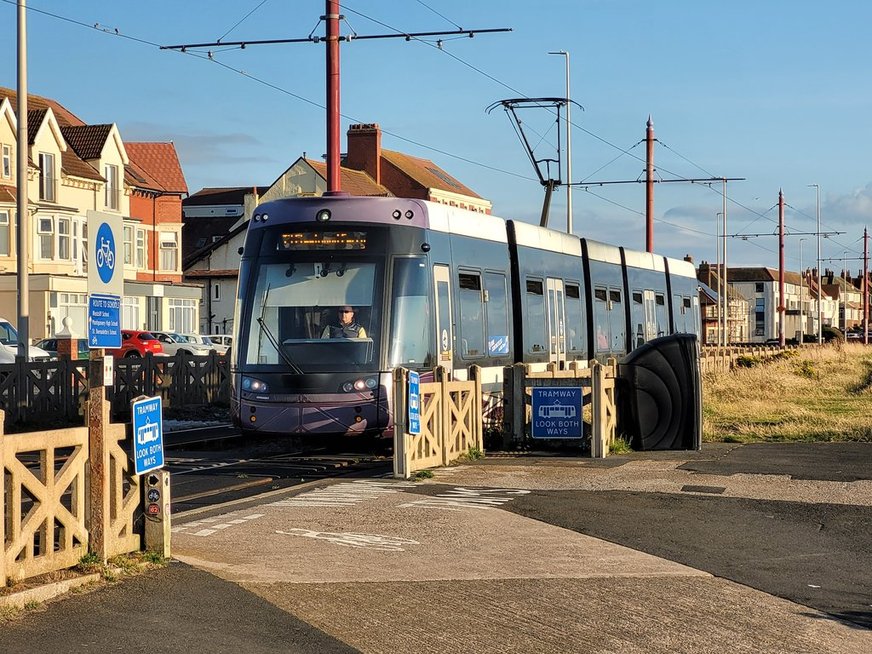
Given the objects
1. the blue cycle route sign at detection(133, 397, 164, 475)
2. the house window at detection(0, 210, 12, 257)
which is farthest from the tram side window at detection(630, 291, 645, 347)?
the house window at detection(0, 210, 12, 257)

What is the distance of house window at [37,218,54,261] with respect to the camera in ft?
191

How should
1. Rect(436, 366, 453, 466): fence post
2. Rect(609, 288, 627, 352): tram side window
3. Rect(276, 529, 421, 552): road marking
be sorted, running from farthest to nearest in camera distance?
Rect(609, 288, 627, 352): tram side window < Rect(436, 366, 453, 466): fence post < Rect(276, 529, 421, 552): road marking

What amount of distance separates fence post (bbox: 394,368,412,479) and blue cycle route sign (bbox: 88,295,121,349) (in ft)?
18.5

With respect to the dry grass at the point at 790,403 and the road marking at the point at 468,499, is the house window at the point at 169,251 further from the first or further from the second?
the road marking at the point at 468,499

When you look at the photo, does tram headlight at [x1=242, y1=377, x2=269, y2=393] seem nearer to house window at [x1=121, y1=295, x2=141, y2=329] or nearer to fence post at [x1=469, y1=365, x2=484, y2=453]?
fence post at [x1=469, y1=365, x2=484, y2=453]

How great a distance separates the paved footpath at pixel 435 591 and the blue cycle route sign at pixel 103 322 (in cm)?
167

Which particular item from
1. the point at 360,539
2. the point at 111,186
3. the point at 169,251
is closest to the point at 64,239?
the point at 111,186

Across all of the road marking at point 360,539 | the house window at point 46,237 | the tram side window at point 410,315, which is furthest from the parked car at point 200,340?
the road marking at point 360,539

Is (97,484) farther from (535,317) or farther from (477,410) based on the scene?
(535,317)

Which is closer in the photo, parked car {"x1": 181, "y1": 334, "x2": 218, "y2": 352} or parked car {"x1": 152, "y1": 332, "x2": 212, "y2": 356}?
parked car {"x1": 152, "y1": 332, "x2": 212, "y2": 356}

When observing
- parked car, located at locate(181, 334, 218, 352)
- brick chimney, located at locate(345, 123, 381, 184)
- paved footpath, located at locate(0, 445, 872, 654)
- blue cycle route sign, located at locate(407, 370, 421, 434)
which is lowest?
paved footpath, located at locate(0, 445, 872, 654)

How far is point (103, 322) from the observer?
9.88 m

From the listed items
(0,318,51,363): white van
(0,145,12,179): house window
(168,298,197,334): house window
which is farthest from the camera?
(168,298,197,334): house window

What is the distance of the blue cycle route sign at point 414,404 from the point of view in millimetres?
15430
